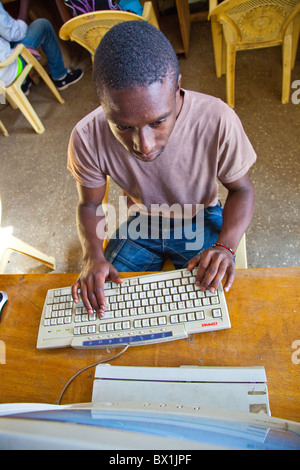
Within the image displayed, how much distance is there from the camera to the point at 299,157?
2.17m

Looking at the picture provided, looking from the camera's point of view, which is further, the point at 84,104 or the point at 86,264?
the point at 84,104

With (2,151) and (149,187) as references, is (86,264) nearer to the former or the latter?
(149,187)

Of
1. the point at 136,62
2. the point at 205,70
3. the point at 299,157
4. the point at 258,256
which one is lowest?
the point at 258,256

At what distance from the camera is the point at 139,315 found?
0.88 meters

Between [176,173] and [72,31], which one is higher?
[72,31]

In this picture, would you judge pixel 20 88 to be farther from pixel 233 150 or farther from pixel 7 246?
pixel 233 150

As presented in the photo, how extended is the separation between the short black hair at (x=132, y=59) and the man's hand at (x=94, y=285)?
512mm

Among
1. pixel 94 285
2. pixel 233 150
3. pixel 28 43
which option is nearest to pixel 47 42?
pixel 28 43

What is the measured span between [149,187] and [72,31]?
1.54 meters

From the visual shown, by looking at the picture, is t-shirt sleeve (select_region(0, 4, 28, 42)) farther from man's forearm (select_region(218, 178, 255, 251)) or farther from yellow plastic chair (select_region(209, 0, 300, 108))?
man's forearm (select_region(218, 178, 255, 251))

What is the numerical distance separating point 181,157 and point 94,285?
0.49 meters

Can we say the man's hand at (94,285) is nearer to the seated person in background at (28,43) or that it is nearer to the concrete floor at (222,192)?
the concrete floor at (222,192)

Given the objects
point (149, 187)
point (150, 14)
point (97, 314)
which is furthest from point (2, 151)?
point (97, 314)

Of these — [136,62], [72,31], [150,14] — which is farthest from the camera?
[150,14]
